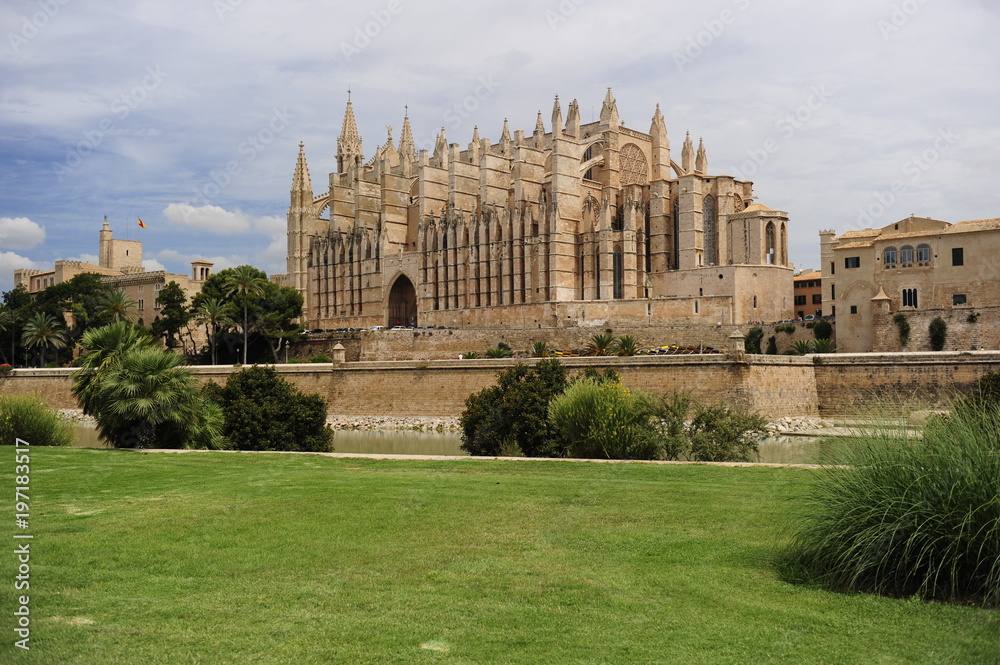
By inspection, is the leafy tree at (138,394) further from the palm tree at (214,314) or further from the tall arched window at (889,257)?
the palm tree at (214,314)

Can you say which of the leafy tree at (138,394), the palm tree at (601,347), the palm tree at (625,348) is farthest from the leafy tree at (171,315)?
the leafy tree at (138,394)

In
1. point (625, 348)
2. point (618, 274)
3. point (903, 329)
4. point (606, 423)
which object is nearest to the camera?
point (606, 423)

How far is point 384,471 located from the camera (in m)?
13.6

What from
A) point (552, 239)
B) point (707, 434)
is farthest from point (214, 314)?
point (707, 434)

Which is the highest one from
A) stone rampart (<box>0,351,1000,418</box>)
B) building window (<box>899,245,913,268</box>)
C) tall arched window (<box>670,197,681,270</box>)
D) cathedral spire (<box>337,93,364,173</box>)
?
cathedral spire (<box>337,93,364,173</box>)

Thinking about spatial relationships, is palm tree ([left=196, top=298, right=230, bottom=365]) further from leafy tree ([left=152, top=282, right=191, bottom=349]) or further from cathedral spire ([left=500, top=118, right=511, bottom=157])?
cathedral spire ([left=500, top=118, right=511, bottom=157])

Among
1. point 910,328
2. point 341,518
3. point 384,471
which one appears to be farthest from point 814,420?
point 341,518

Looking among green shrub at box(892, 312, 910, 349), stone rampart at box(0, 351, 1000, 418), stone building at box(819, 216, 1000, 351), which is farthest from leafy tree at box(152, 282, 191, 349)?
green shrub at box(892, 312, 910, 349)

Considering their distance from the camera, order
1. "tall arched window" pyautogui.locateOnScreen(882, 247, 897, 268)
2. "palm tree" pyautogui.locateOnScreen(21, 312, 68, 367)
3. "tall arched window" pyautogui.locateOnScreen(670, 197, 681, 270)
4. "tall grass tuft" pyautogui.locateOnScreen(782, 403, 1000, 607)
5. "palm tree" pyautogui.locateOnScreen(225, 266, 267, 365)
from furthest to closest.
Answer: "palm tree" pyautogui.locateOnScreen(21, 312, 68, 367) → "palm tree" pyautogui.locateOnScreen(225, 266, 267, 365) → "tall arched window" pyautogui.locateOnScreen(670, 197, 681, 270) → "tall arched window" pyautogui.locateOnScreen(882, 247, 897, 268) → "tall grass tuft" pyautogui.locateOnScreen(782, 403, 1000, 607)

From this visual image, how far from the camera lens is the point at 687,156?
182 feet

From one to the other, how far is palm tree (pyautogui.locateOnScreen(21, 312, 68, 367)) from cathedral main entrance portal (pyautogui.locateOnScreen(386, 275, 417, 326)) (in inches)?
788

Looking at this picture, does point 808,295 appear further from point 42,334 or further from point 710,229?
point 42,334

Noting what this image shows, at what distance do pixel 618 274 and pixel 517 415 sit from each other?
31.0m

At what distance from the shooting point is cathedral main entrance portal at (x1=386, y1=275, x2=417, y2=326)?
2462 inches
